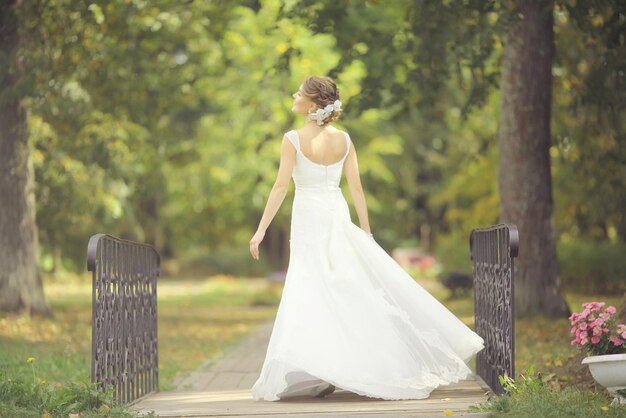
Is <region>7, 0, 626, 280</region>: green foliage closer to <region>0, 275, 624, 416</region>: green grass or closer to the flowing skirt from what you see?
<region>0, 275, 624, 416</region>: green grass

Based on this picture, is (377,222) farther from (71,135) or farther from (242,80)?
(71,135)

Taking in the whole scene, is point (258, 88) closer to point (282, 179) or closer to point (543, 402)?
point (282, 179)

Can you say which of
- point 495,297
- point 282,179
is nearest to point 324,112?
point 282,179

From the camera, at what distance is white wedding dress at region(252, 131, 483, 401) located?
754 cm

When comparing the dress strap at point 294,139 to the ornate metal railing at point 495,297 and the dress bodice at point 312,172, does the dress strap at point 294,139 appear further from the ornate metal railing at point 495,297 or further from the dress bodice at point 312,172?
the ornate metal railing at point 495,297

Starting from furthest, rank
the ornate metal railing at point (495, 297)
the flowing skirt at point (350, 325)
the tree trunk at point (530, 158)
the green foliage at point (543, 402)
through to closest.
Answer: the tree trunk at point (530, 158), the flowing skirt at point (350, 325), the ornate metal railing at point (495, 297), the green foliage at point (543, 402)

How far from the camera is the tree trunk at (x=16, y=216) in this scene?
15672 mm

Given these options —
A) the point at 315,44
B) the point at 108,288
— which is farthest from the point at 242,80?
the point at 108,288

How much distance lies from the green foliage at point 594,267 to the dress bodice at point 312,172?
18307 mm

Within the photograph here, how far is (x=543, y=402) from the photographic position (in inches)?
268

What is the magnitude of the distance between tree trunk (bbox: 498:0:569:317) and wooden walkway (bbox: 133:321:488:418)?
19.2 ft

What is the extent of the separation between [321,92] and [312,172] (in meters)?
0.58

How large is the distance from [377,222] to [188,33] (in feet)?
95.3

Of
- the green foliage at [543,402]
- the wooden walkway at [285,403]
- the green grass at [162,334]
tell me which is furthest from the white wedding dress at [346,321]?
the green grass at [162,334]
